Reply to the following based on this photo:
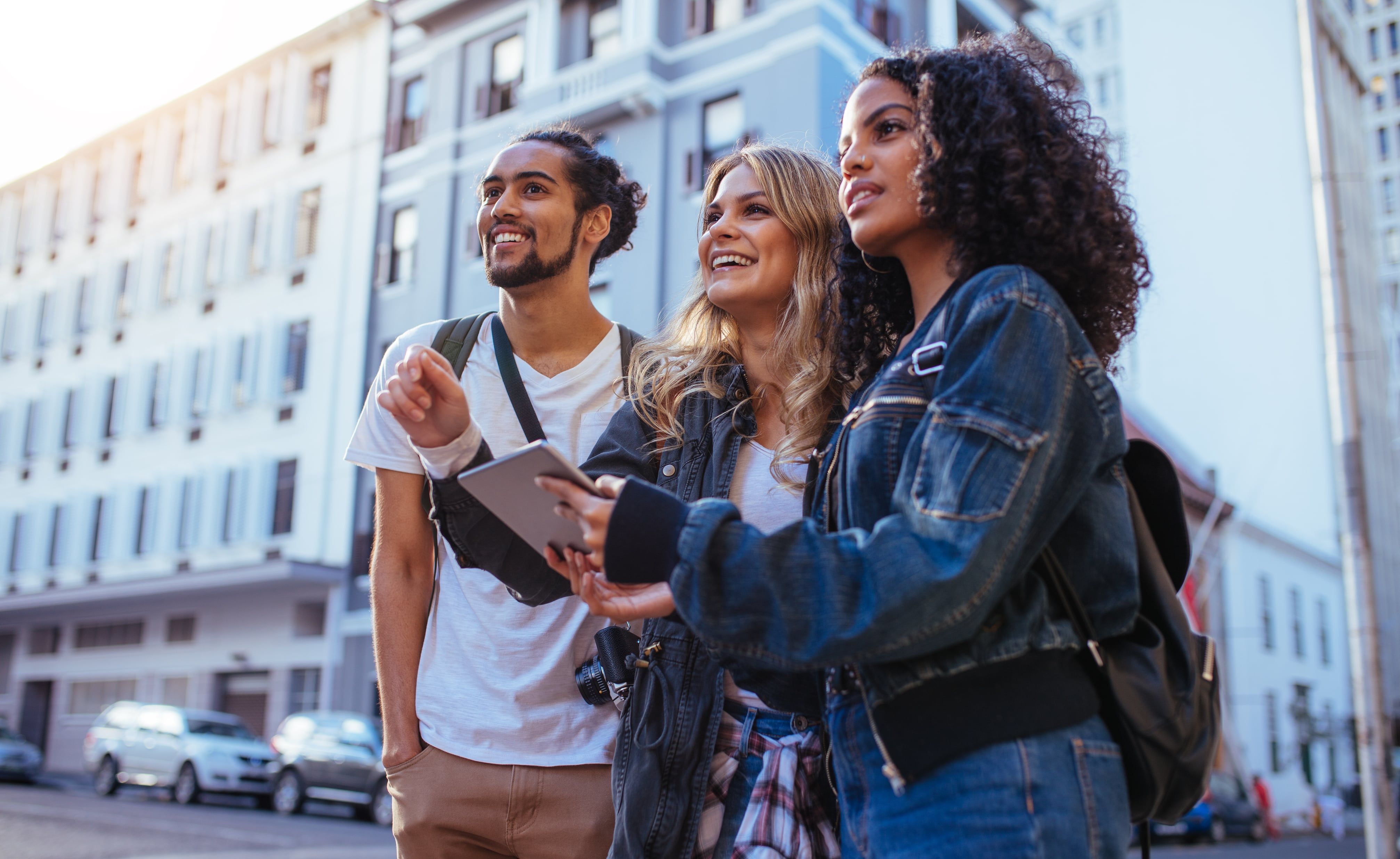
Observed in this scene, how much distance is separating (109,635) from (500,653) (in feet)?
96.3

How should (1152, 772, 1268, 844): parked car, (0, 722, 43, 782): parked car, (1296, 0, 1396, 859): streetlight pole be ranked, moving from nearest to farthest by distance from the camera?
1. (1296, 0, 1396, 859): streetlight pole
2. (1152, 772, 1268, 844): parked car
3. (0, 722, 43, 782): parked car

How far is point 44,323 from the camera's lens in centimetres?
3212

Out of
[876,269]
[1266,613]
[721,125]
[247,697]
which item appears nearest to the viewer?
[876,269]

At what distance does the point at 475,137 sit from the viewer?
22797mm

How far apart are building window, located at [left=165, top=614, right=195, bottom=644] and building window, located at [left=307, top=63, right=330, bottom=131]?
1169 centimetres

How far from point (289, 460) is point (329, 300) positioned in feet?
11.6

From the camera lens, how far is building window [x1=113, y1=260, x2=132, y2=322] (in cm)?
2917

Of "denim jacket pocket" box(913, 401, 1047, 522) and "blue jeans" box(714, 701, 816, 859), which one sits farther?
"blue jeans" box(714, 701, 816, 859)

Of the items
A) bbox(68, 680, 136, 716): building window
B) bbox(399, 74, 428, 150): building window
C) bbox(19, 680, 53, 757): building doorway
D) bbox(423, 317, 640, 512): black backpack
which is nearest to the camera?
bbox(423, 317, 640, 512): black backpack

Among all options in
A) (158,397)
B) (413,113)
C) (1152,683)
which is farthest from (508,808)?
(158,397)

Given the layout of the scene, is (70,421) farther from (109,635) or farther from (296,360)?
(296,360)

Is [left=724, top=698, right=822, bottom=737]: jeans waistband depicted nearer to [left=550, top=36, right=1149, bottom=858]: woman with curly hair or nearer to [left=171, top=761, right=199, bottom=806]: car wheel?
[left=550, top=36, right=1149, bottom=858]: woman with curly hair

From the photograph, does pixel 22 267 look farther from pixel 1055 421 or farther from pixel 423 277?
pixel 1055 421

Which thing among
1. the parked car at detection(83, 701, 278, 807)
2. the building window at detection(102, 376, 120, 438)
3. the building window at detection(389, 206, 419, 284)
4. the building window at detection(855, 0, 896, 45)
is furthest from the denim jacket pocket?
the building window at detection(102, 376, 120, 438)
